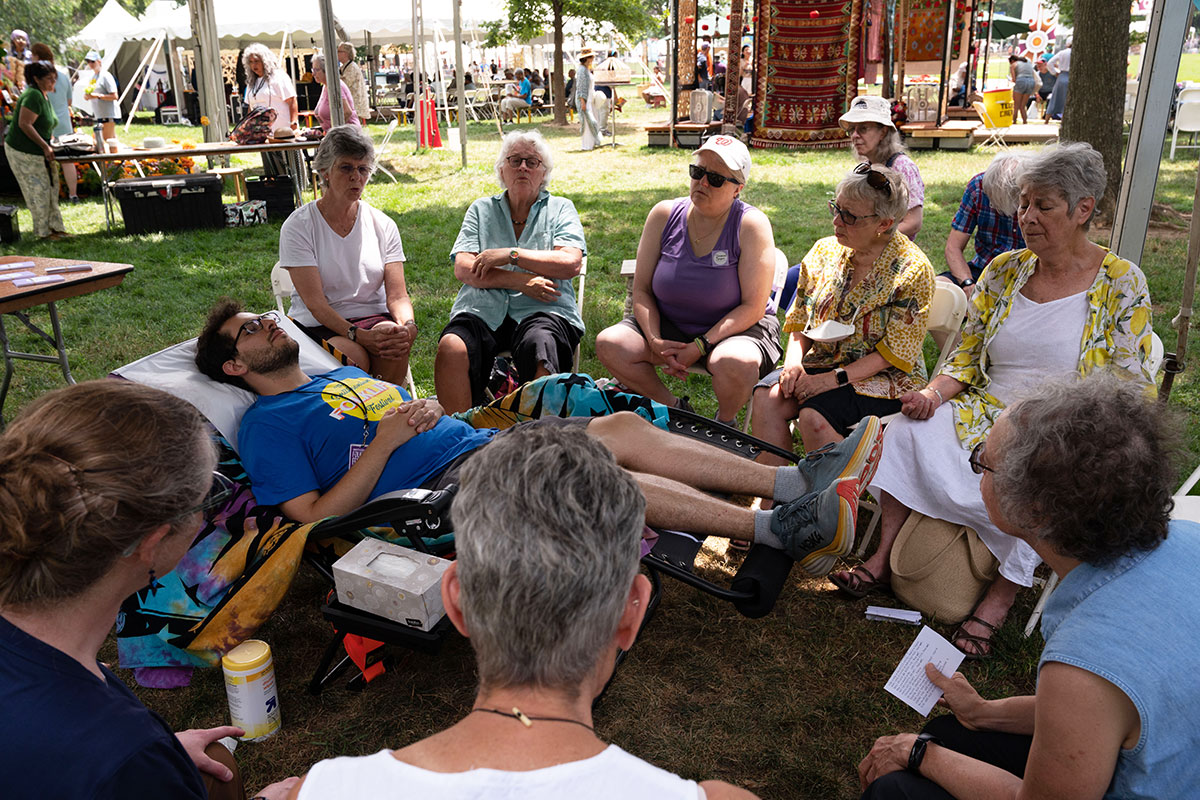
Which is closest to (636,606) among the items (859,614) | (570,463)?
(570,463)

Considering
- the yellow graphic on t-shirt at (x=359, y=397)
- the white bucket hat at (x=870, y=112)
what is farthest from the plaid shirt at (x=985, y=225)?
the yellow graphic on t-shirt at (x=359, y=397)

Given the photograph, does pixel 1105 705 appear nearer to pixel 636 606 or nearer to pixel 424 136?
pixel 636 606

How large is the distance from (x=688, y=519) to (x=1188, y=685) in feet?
5.07

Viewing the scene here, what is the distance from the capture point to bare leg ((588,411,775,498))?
3008 mm

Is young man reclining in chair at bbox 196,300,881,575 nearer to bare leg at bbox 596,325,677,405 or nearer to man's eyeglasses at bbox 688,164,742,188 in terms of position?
bare leg at bbox 596,325,677,405

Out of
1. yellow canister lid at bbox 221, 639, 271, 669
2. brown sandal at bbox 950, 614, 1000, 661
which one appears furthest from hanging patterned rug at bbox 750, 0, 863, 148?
yellow canister lid at bbox 221, 639, 271, 669

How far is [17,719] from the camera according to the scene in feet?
3.95

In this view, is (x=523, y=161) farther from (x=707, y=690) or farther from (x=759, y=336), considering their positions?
(x=707, y=690)

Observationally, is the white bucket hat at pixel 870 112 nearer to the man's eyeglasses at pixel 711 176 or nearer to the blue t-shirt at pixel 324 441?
the man's eyeglasses at pixel 711 176

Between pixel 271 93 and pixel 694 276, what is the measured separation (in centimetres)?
859

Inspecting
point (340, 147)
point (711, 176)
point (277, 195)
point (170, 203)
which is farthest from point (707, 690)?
point (277, 195)

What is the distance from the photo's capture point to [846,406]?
11.3 ft

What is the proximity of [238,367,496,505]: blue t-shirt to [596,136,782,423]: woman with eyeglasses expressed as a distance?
118 centimetres

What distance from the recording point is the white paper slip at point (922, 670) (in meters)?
2.15
